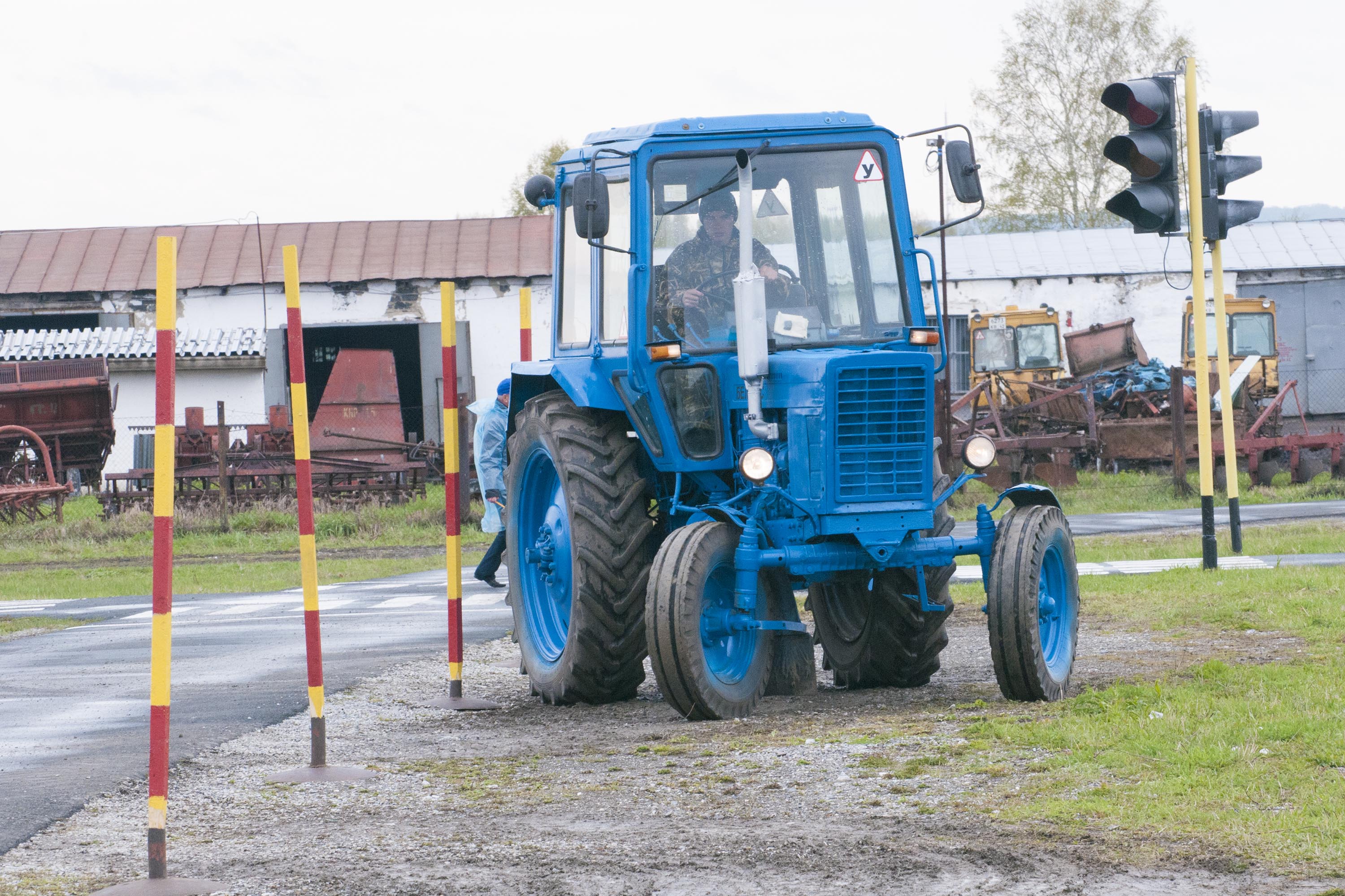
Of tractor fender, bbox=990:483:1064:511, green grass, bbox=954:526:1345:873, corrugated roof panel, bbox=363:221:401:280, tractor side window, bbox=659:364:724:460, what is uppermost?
corrugated roof panel, bbox=363:221:401:280

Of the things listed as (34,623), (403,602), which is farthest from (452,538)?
(34,623)

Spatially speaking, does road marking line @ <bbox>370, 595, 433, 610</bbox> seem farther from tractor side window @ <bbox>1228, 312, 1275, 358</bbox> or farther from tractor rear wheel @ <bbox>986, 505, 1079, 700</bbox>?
tractor side window @ <bbox>1228, 312, 1275, 358</bbox>

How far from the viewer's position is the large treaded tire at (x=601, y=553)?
7.77m

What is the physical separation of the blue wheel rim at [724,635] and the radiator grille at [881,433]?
2.18 feet

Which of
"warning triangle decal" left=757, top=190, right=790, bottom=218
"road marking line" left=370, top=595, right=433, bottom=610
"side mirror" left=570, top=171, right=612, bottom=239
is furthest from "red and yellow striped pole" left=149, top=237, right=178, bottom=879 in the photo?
"road marking line" left=370, top=595, right=433, bottom=610

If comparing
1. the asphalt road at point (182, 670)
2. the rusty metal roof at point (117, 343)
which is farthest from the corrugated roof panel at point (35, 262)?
the asphalt road at point (182, 670)

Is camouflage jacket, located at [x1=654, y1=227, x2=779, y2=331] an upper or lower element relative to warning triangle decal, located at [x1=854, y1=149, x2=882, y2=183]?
lower

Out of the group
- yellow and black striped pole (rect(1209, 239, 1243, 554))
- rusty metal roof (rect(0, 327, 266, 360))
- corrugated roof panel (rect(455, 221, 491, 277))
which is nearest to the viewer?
yellow and black striped pole (rect(1209, 239, 1243, 554))

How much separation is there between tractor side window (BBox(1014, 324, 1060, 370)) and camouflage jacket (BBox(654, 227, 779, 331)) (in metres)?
23.6

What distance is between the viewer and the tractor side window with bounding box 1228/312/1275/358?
2881 cm

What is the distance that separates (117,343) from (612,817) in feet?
99.2

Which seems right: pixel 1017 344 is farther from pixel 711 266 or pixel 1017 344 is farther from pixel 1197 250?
pixel 711 266

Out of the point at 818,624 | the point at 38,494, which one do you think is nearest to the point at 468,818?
the point at 818,624

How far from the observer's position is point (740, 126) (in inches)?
321
